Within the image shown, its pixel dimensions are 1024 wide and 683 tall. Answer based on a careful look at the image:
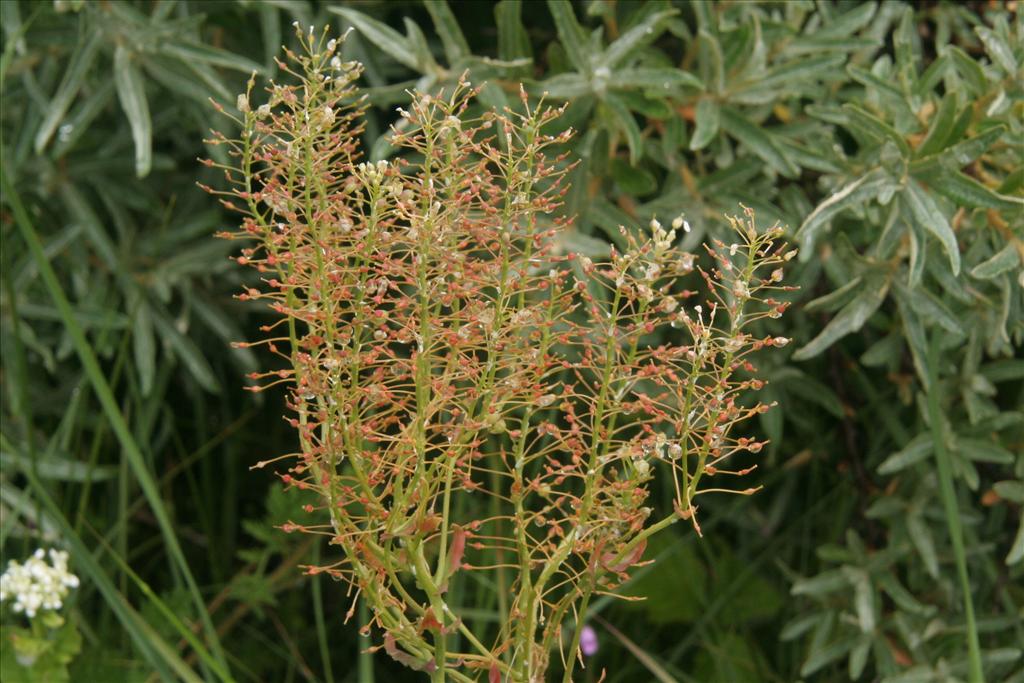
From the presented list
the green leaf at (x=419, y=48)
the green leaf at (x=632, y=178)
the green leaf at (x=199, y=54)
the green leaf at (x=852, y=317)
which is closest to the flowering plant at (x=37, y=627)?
the green leaf at (x=199, y=54)

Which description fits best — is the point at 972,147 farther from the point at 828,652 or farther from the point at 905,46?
the point at 828,652

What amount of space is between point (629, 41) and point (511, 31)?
22 centimetres

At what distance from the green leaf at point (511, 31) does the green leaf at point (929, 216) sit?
0.71 m

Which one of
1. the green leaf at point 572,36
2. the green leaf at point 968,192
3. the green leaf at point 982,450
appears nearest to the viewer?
the green leaf at point 968,192

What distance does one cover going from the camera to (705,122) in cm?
209

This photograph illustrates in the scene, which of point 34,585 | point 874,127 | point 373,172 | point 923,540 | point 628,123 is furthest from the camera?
point 923,540

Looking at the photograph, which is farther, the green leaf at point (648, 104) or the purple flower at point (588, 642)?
the purple flower at point (588, 642)

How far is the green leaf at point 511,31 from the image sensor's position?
6.95 feet

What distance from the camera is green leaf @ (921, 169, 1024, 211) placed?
183 centimetres

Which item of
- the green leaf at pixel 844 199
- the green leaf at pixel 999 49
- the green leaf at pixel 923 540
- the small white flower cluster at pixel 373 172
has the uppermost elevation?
the small white flower cluster at pixel 373 172

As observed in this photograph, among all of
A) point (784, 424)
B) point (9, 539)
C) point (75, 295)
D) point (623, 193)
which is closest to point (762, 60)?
point (623, 193)

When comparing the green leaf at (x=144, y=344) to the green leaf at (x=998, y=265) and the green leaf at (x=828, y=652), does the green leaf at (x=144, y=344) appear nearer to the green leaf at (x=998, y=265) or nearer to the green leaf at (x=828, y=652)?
the green leaf at (x=828, y=652)

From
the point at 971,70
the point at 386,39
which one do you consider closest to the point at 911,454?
the point at 971,70

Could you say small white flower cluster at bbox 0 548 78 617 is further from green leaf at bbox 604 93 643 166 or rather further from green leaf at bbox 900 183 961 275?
green leaf at bbox 900 183 961 275
